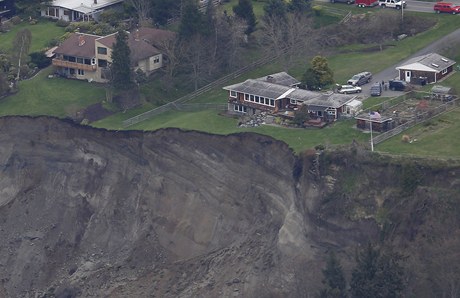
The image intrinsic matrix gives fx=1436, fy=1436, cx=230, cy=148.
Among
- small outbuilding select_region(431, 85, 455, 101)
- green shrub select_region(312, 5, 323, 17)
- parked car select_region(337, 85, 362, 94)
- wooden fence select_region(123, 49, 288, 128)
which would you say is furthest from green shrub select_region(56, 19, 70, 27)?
small outbuilding select_region(431, 85, 455, 101)

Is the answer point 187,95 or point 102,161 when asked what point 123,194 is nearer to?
point 102,161

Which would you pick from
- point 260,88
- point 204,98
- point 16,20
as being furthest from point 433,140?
point 16,20

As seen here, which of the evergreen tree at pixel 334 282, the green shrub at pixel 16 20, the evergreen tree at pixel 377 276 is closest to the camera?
the evergreen tree at pixel 377 276

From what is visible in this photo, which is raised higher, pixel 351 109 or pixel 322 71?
pixel 322 71

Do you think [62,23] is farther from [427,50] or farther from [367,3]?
[427,50]

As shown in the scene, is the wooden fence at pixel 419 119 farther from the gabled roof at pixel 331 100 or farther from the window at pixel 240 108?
the window at pixel 240 108

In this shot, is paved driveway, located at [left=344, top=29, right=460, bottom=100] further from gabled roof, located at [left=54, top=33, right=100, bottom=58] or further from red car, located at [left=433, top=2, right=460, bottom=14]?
gabled roof, located at [left=54, top=33, right=100, bottom=58]

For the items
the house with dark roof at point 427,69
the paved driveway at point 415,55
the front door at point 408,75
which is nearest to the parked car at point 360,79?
the paved driveway at point 415,55
